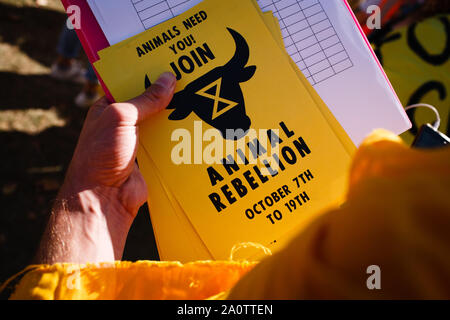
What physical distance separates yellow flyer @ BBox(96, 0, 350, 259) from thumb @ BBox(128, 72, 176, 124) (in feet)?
0.08

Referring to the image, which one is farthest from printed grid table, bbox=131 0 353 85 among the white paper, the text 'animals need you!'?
the text 'animals need you!'

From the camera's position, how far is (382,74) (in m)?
0.85

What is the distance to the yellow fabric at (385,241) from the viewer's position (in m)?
0.32

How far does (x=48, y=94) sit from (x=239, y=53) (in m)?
1.66

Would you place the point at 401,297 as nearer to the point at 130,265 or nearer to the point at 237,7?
the point at 130,265

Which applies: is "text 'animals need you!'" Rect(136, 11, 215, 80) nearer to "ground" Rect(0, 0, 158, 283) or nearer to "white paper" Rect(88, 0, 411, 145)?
"white paper" Rect(88, 0, 411, 145)

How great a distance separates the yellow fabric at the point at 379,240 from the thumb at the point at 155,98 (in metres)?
0.48

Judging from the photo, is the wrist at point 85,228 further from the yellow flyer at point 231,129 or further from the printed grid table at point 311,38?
the printed grid table at point 311,38

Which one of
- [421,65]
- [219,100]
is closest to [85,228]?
[219,100]

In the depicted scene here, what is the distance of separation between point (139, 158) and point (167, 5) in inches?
16.7

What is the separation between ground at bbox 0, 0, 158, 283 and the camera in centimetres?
154

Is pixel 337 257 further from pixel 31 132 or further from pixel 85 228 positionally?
pixel 31 132

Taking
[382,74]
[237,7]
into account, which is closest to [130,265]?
[237,7]

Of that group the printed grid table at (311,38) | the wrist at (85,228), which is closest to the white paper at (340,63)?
the printed grid table at (311,38)
